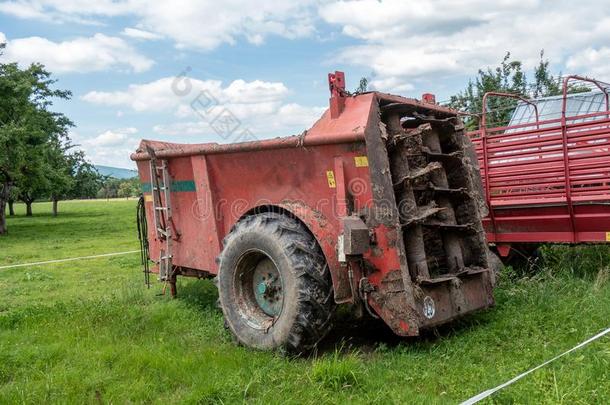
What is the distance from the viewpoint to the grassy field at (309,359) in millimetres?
3568

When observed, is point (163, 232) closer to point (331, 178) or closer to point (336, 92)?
point (331, 178)

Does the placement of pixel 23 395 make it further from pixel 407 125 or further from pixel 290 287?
pixel 407 125

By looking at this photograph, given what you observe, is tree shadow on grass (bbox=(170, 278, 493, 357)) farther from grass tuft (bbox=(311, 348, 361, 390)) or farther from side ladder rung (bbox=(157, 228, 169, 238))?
side ladder rung (bbox=(157, 228, 169, 238))

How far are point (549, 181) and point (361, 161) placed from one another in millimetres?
3312

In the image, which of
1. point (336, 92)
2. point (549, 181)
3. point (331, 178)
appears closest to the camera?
point (331, 178)

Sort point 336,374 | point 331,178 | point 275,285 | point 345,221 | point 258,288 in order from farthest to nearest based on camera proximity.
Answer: point 258,288 < point 275,285 < point 331,178 < point 345,221 < point 336,374

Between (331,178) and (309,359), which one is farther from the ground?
(331,178)

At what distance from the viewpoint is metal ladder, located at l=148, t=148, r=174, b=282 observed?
607 centimetres

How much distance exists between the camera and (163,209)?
6129 millimetres

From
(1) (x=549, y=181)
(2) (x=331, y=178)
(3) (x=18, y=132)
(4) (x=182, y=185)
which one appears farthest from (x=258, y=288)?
(3) (x=18, y=132)

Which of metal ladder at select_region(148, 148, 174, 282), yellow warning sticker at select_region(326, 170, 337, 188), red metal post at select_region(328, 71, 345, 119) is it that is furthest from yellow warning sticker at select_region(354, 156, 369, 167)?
metal ladder at select_region(148, 148, 174, 282)

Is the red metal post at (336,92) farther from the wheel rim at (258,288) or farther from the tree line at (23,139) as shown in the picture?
the tree line at (23,139)

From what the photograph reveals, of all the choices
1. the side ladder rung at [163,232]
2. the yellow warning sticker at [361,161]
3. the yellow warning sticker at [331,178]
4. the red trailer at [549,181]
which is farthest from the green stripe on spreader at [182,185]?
the red trailer at [549,181]

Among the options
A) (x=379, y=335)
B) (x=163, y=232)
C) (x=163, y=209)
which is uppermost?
(x=163, y=209)
